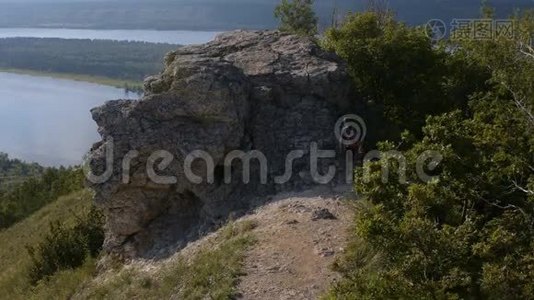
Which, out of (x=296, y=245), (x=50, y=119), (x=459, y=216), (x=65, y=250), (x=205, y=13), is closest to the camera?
(x=459, y=216)

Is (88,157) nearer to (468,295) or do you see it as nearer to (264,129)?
(264,129)

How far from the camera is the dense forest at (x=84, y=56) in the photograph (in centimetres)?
11838

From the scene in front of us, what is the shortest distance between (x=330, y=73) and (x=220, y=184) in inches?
173

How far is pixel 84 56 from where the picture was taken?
13862 centimetres

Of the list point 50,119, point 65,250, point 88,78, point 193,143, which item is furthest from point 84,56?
point 193,143

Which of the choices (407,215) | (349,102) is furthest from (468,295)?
(349,102)

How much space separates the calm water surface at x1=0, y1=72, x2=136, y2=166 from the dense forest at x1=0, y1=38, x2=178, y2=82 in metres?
4.07

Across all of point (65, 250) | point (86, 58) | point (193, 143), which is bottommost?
point (65, 250)

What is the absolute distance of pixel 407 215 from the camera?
9039 millimetres

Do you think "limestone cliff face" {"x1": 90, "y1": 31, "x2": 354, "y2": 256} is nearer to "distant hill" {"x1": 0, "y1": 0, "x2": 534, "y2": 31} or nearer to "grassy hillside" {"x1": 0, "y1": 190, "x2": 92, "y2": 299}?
"grassy hillside" {"x1": 0, "y1": 190, "x2": 92, "y2": 299}

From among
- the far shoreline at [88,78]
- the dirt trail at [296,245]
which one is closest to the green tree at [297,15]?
the dirt trail at [296,245]

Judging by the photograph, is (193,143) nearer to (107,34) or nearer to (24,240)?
(24,240)

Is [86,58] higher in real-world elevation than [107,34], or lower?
lower

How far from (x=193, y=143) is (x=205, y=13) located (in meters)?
107
